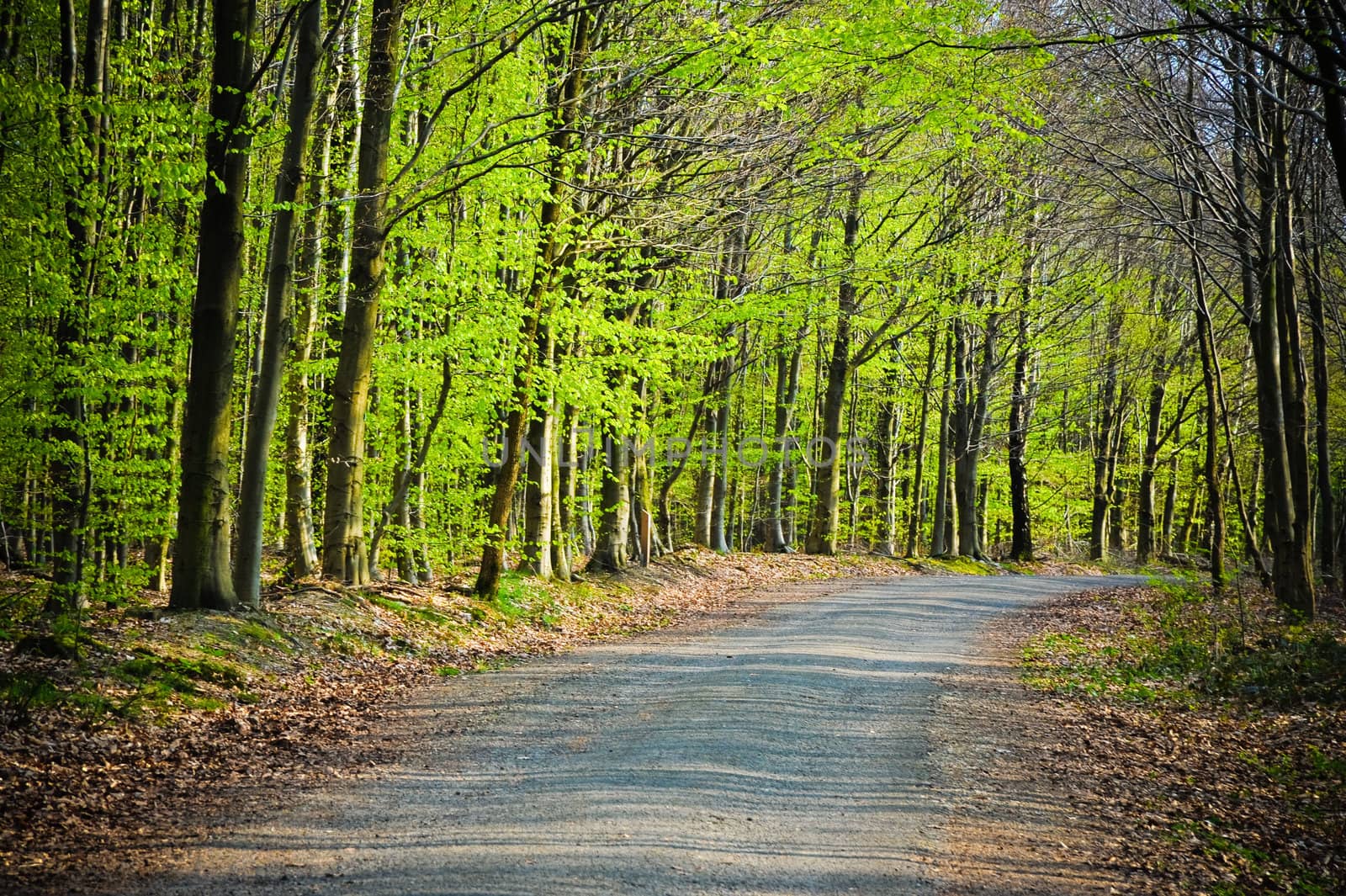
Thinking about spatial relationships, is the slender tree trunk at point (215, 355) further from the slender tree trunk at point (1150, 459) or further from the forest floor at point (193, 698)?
the slender tree trunk at point (1150, 459)

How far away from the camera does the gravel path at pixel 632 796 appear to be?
4.93m

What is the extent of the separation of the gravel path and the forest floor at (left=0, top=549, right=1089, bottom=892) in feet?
1.62

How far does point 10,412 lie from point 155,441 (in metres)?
1.63

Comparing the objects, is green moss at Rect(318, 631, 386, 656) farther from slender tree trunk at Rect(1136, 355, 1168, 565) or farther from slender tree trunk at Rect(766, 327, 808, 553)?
slender tree trunk at Rect(1136, 355, 1168, 565)

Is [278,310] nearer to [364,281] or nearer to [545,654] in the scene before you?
[364,281]

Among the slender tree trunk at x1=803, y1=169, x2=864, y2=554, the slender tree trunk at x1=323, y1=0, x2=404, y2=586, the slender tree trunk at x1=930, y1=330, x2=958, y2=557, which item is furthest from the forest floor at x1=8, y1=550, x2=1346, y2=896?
the slender tree trunk at x1=930, y1=330, x2=958, y2=557

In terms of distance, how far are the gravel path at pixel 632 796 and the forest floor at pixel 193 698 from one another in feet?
1.62

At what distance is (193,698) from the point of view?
7.91 m

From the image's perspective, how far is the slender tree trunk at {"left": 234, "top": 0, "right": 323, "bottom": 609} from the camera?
34.2 ft

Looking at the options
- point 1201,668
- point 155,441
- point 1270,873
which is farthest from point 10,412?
point 1201,668

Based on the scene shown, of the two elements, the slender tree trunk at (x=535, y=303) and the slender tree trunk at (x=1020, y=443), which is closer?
the slender tree trunk at (x=535, y=303)

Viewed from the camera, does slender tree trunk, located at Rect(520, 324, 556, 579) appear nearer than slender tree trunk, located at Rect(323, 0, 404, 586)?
No

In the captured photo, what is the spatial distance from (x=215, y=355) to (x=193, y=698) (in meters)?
3.60

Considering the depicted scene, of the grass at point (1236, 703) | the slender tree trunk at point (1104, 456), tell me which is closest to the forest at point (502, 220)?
the grass at point (1236, 703)
